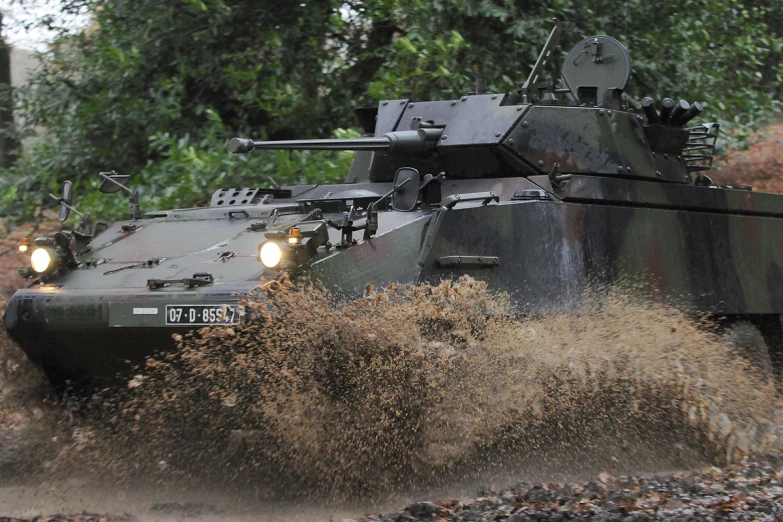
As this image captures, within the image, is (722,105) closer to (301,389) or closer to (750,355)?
(750,355)

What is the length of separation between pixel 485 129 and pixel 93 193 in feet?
21.5

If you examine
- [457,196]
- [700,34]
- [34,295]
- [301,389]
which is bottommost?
[301,389]

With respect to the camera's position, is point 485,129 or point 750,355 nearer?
point 485,129

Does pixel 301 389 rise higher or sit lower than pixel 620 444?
higher

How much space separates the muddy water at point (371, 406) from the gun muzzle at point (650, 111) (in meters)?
1.52

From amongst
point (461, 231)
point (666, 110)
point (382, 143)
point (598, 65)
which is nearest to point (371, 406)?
point (461, 231)

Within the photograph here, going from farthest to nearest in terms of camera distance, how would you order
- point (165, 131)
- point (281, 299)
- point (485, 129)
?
point (165, 131)
point (485, 129)
point (281, 299)

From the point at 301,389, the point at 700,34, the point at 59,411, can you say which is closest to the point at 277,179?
the point at 700,34

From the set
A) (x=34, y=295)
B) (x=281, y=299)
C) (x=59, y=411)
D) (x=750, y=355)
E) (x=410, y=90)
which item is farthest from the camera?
(x=410, y=90)

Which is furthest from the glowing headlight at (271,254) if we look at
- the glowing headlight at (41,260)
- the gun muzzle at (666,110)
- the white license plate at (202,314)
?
the gun muzzle at (666,110)

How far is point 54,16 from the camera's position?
1339cm

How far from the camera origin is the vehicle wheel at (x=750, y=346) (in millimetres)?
7989

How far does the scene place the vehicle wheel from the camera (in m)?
7.99

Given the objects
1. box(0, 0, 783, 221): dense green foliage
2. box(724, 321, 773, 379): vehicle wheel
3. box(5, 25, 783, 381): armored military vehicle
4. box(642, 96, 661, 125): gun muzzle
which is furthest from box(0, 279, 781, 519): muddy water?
box(0, 0, 783, 221): dense green foliage
